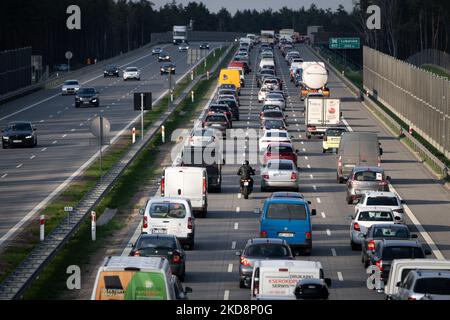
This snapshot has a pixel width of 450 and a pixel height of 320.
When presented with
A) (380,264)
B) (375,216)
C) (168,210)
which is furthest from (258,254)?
(375,216)

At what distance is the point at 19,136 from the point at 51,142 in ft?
11.9

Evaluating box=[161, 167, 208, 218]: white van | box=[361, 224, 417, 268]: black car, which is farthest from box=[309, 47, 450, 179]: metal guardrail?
box=[361, 224, 417, 268]: black car

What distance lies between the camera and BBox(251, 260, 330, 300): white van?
2775 cm

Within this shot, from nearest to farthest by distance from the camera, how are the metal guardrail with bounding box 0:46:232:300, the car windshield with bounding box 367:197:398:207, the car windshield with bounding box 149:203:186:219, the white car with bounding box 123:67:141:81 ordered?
the metal guardrail with bounding box 0:46:232:300, the car windshield with bounding box 149:203:186:219, the car windshield with bounding box 367:197:398:207, the white car with bounding box 123:67:141:81

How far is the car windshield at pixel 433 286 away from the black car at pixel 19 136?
46.6 meters

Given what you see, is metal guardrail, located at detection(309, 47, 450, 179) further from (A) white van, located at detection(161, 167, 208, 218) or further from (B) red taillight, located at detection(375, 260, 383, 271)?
(B) red taillight, located at detection(375, 260, 383, 271)

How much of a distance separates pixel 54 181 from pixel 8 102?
49205mm

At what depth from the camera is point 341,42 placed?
593ft

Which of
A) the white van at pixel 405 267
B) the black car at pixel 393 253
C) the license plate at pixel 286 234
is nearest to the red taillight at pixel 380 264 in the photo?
the black car at pixel 393 253

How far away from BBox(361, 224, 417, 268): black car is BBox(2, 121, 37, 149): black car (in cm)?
3547

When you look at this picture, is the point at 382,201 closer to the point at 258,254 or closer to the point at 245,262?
the point at 258,254

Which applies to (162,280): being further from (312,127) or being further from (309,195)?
(312,127)

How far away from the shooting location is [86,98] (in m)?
97.4
